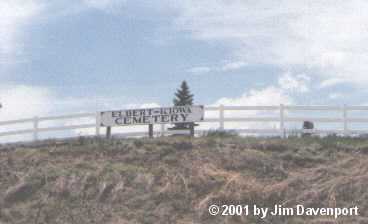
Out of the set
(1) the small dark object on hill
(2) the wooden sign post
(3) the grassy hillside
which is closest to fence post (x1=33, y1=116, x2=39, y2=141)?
(2) the wooden sign post

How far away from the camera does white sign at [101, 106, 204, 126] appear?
3225cm

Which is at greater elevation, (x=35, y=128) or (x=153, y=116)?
(x=153, y=116)

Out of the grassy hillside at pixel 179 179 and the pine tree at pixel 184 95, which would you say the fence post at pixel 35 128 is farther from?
the pine tree at pixel 184 95

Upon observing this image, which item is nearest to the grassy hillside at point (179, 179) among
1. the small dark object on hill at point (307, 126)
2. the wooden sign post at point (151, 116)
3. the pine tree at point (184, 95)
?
the small dark object on hill at point (307, 126)

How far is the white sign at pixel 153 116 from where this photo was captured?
1270 inches

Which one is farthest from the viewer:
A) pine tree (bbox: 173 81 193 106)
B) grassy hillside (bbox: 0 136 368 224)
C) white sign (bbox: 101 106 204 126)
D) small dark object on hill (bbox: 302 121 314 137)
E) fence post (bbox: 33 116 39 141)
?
pine tree (bbox: 173 81 193 106)

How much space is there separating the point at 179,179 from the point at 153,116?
6589 millimetres

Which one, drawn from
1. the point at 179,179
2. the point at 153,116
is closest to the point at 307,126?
the point at 153,116

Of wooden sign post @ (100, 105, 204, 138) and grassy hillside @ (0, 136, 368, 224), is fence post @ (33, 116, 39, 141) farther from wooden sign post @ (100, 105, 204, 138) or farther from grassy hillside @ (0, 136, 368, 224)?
grassy hillside @ (0, 136, 368, 224)

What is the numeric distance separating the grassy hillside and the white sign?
1.55m

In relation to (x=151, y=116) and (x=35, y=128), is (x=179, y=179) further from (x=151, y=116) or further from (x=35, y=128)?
(x=35, y=128)

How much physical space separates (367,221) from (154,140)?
1028 centimetres

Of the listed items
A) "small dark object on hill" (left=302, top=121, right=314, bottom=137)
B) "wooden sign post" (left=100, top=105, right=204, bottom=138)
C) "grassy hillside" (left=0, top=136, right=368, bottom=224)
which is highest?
"wooden sign post" (left=100, top=105, right=204, bottom=138)

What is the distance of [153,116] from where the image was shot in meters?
32.9
